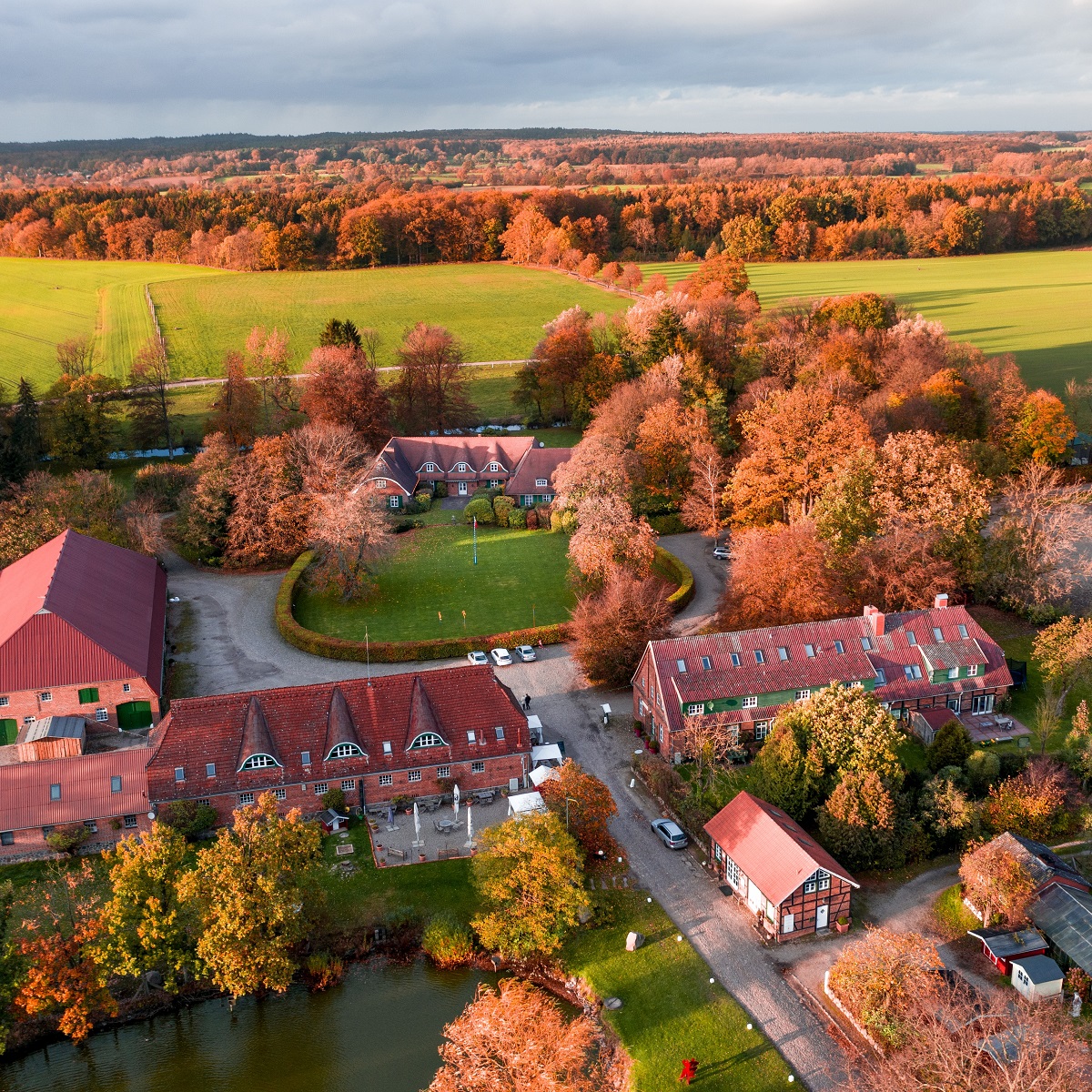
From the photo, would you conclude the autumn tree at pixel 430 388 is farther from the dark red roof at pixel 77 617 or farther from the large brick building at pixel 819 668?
the large brick building at pixel 819 668

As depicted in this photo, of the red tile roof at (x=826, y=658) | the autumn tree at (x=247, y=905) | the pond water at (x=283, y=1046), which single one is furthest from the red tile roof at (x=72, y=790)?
the red tile roof at (x=826, y=658)

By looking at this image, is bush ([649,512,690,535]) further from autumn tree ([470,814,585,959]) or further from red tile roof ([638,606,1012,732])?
autumn tree ([470,814,585,959])

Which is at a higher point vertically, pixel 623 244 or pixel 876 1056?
pixel 623 244

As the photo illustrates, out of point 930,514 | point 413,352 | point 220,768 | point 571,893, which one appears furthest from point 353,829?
point 413,352

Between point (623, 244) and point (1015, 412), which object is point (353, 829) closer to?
point (1015, 412)

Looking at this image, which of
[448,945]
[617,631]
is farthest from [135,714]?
[617,631]

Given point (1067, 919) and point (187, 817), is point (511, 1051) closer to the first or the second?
point (187, 817)
